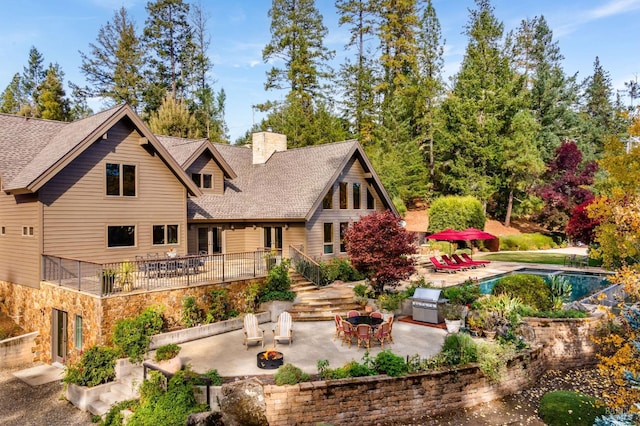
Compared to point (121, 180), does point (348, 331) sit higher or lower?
lower

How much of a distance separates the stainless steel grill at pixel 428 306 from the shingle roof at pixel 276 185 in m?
7.88

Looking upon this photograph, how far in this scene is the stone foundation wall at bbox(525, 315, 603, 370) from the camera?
13.7 m

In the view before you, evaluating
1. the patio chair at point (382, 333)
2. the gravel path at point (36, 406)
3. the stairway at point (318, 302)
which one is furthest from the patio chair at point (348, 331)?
the gravel path at point (36, 406)

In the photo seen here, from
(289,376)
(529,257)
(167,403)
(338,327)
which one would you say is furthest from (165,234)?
(529,257)

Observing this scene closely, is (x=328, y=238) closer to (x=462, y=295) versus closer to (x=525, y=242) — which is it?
(x=462, y=295)

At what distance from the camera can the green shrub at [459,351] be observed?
1103cm

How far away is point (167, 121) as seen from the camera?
3628 centimetres

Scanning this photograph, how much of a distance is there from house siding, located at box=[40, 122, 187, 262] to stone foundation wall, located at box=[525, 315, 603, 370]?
15.5m

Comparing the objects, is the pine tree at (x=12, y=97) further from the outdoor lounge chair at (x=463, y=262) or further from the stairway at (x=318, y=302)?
the outdoor lounge chair at (x=463, y=262)

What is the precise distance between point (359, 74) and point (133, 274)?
131 ft

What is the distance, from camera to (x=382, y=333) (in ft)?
41.3

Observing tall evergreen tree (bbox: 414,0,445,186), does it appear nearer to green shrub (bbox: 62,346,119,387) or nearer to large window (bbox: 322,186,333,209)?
large window (bbox: 322,186,333,209)

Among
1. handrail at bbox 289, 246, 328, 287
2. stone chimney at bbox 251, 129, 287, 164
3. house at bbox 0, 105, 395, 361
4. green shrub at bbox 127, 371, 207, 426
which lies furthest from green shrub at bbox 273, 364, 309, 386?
stone chimney at bbox 251, 129, 287, 164

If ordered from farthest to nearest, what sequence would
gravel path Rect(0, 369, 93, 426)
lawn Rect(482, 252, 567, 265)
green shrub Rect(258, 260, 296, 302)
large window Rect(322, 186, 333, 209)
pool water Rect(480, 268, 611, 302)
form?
lawn Rect(482, 252, 567, 265) < large window Rect(322, 186, 333, 209) < pool water Rect(480, 268, 611, 302) < green shrub Rect(258, 260, 296, 302) < gravel path Rect(0, 369, 93, 426)
